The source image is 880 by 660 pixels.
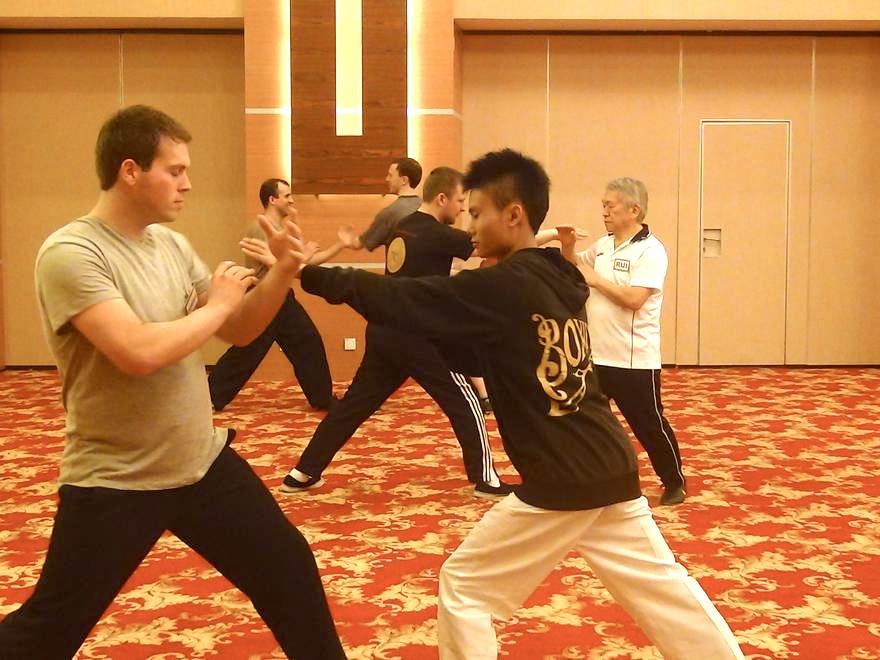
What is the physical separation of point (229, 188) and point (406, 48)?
7.57 ft

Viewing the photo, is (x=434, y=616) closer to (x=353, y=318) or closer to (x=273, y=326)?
(x=273, y=326)

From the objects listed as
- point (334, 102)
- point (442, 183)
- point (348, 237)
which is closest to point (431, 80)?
point (334, 102)

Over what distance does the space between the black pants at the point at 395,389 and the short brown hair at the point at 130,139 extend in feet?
8.78

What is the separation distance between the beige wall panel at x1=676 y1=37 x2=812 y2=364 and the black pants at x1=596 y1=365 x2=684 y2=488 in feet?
18.8

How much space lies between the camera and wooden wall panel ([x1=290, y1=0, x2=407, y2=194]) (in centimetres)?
898

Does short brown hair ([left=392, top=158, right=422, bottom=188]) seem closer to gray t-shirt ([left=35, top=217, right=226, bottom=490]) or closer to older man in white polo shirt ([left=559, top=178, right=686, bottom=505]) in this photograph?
older man in white polo shirt ([left=559, top=178, right=686, bottom=505])

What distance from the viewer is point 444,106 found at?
9.13 m

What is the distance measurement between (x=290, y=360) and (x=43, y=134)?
14.4 ft

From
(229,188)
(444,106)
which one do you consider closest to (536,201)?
(444,106)

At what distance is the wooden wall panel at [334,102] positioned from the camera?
898cm

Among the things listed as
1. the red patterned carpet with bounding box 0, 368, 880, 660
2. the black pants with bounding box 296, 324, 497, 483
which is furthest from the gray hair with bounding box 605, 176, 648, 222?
the red patterned carpet with bounding box 0, 368, 880, 660

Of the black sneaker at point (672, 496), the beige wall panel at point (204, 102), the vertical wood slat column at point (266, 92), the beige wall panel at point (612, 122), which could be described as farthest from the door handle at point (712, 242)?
the black sneaker at point (672, 496)

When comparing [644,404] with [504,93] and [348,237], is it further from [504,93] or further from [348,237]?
[504,93]

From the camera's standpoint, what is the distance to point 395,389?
4.91 meters
